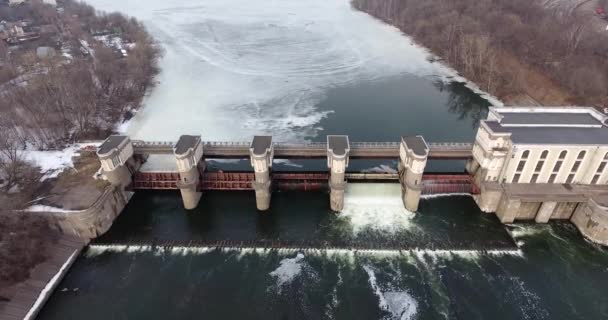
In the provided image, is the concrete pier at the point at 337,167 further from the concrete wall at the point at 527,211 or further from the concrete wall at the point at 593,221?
the concrete wall at the point at 593,221

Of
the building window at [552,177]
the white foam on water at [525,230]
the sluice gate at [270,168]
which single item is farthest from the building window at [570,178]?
the sluice gate at [270,168]

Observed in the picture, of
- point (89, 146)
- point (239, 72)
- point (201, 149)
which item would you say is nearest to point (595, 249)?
point (201, 149)

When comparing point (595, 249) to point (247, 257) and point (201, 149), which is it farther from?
point (201, 149)

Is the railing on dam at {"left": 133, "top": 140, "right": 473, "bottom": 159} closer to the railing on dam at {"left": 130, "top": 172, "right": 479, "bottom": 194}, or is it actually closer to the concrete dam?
the concrete dam

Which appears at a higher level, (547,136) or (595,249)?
(547,136)

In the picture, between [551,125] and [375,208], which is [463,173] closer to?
[551,125]

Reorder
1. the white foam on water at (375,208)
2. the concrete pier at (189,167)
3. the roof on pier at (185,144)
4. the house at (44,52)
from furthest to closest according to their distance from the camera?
the house at (44,52), the roof on pier at (185,144), the concrete pier at (189,167), the white foam on water at (375,208)

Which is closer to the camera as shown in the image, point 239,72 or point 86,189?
point 86,189
